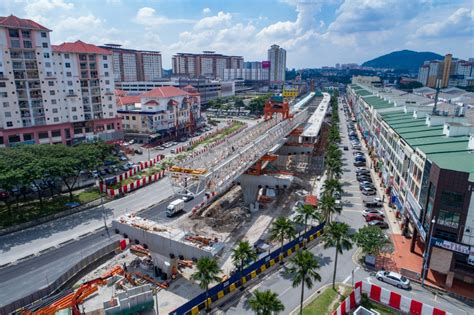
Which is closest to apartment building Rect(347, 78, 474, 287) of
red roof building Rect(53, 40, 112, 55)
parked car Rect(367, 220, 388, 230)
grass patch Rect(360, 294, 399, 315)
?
parked car Rect(367, 220, 388, 230)

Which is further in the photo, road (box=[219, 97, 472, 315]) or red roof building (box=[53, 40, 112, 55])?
red roof building (box=[53, 40, 112, 55])

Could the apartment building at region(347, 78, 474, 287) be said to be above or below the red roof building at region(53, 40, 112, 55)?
below

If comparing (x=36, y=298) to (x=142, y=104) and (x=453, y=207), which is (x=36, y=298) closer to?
(x=453, y=207)

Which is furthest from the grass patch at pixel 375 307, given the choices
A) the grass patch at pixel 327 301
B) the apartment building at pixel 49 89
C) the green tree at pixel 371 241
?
the apartment building at pixel 49 89

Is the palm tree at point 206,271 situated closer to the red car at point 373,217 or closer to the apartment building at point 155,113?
the red car at point 373,217

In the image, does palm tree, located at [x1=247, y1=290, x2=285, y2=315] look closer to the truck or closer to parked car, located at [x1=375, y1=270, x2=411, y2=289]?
parked car, located at [x1=375, y1=270, x2=411, y2=289]

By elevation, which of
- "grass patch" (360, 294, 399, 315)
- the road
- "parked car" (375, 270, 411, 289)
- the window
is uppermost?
the window

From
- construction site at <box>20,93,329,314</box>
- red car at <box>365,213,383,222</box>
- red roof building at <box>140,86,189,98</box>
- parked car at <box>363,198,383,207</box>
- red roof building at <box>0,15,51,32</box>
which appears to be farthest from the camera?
red roof building at <box>140,86,189,98</box>
